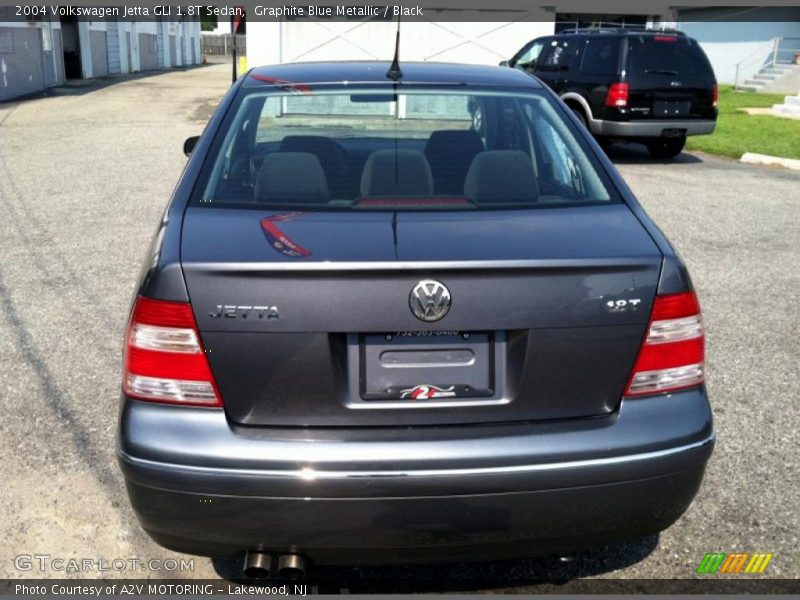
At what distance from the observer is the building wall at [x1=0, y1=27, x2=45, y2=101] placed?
22906mm

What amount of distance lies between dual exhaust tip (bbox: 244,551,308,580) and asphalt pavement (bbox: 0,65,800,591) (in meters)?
0.52

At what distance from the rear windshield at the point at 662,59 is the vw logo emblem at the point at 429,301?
37.6 ft

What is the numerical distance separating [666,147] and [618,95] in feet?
5.51

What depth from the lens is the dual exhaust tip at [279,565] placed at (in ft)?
7.62

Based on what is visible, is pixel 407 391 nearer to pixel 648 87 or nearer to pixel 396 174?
pixel 396 174

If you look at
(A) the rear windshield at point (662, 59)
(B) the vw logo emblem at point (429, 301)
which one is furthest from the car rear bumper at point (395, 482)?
(A) the rear windshield at point (662, 59)

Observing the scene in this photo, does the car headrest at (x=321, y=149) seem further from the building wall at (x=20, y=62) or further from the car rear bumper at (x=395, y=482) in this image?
the building wall at (x=20, y=62)

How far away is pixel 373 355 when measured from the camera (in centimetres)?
223

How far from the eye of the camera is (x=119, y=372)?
4.36m

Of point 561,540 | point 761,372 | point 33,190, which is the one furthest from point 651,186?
point 561,540

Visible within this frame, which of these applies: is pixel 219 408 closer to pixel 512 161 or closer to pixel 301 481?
pixel 301 481

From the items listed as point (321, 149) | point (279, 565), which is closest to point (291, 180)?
point (321, 149)

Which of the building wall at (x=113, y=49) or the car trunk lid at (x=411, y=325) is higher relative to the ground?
the car trunk lid at (x=411, y=325)

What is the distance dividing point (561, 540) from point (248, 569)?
891 mm
